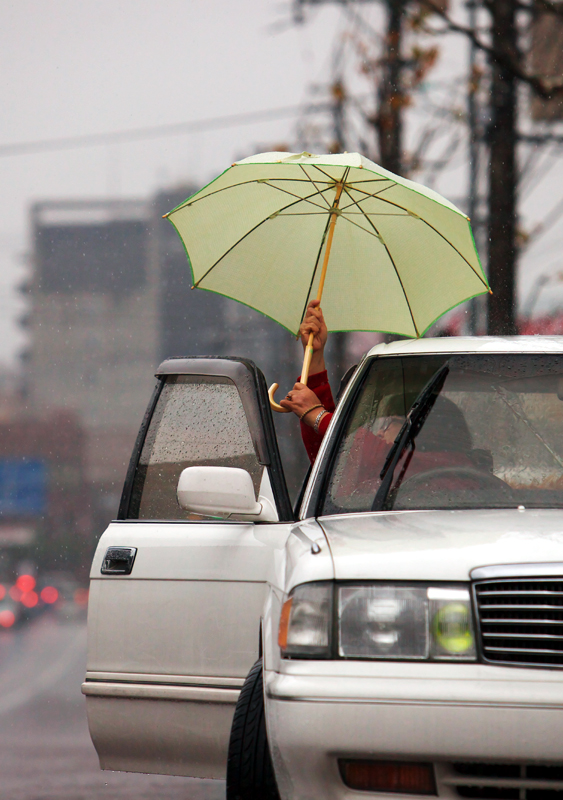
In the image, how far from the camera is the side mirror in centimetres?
293

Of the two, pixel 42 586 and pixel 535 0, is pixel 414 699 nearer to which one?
pixel 535 0

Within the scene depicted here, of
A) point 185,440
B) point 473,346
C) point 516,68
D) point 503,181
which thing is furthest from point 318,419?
point 516,68

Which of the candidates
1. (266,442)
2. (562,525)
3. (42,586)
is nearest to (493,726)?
(562,525)

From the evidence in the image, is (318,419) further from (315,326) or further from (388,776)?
(388,776)

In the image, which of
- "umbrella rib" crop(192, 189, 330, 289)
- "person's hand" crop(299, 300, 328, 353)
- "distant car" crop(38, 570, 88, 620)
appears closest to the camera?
"person's hand" crop(299, 300, 328, 353)

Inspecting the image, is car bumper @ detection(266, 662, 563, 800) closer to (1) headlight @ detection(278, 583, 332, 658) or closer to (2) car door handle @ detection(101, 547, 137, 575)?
(1) headlight @ detection(278, 583, 332, 658)

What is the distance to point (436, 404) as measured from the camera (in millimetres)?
3254

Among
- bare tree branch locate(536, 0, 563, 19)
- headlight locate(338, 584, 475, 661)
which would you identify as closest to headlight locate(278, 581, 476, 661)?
headlight locate(338, 584, 475, 661)

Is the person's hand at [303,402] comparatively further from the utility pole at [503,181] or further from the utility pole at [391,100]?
the utility pole at [391,100]

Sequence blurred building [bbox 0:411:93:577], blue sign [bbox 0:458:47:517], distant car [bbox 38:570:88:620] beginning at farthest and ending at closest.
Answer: blue sign [bbox 0:458:47:517] → distant car [bbox 38:570:88:620] → blurred building [bbox 0:411:93:577]

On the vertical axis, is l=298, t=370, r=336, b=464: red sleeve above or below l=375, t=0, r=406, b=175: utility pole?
below

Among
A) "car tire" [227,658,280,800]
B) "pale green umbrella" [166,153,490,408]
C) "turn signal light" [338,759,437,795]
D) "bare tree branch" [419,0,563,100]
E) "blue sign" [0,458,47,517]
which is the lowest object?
"blue sign" [0,458,47,517]

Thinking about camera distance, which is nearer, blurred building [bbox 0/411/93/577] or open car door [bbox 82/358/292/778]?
open car door [bbox 82/358/292/778]

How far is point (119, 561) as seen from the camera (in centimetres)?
359
